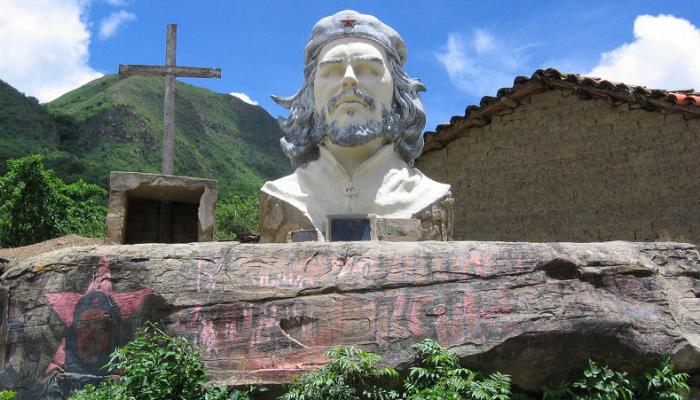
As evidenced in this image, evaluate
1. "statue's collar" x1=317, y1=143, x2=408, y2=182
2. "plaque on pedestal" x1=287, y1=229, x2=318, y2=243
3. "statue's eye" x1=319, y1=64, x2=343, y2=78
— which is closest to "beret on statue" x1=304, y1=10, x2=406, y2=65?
"statue's eye" x1=319, y1=64, x2=343, y2=78

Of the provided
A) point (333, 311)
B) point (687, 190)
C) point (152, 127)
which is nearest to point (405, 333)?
point (333, 311)

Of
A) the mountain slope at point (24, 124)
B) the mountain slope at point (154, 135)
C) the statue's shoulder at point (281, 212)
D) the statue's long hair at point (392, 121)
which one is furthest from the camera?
the mountain slope at point (154, 135)

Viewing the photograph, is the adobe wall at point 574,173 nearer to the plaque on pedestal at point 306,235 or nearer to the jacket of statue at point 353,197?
the jacket of statue at point 353,197

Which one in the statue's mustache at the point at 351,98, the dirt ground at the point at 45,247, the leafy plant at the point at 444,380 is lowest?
the leafy plant at the point at 444,380

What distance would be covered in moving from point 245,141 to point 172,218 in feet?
95.5

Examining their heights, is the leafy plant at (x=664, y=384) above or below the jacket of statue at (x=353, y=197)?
below

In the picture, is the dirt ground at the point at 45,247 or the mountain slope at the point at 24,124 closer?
the dirt ground at the point at 45,247

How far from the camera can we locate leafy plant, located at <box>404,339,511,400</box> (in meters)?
3.39

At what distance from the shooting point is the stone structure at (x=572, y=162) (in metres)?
7.96

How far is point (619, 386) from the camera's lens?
3.65 meters

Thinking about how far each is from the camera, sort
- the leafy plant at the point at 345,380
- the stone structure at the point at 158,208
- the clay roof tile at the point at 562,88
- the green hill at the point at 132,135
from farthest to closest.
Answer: the green hill at the point at 132,135 → the clay roof tile at the point at 562,88 → the stone structure at the point at 158,208 → the leafy plant at the point at 345,380

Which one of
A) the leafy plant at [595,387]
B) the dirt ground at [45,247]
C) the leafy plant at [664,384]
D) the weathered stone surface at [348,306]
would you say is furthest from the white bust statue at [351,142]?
the dirt ground at [45,247]

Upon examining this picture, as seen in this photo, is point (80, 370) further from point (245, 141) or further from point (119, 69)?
point (245, 141)

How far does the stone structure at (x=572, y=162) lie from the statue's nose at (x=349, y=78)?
4405 mm
